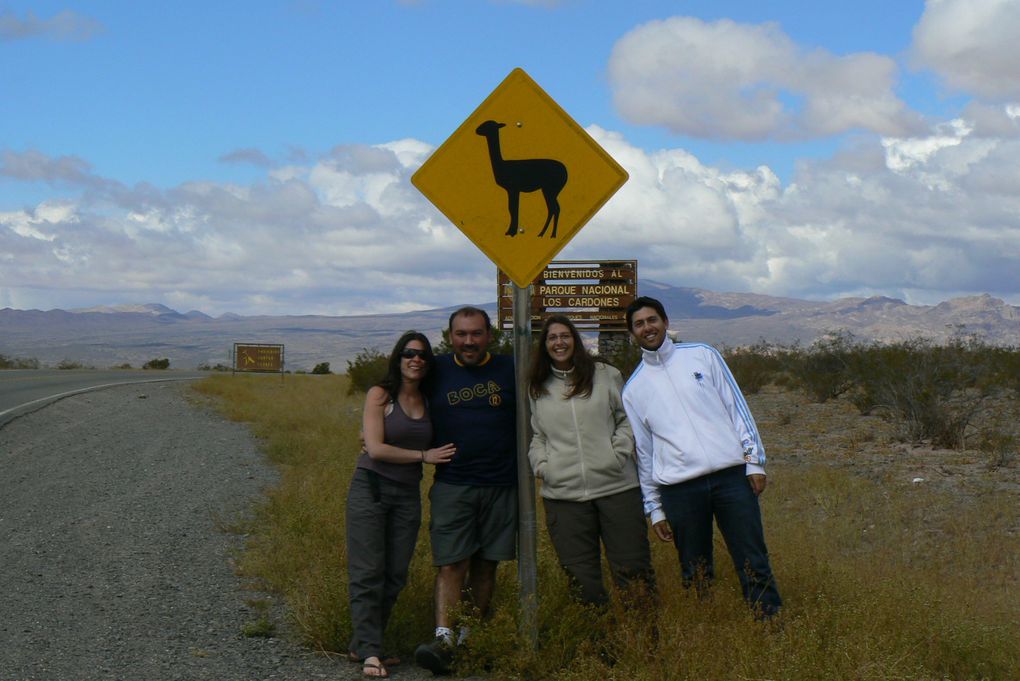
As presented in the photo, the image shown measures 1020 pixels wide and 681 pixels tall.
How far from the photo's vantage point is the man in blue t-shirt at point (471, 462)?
541 centimetres

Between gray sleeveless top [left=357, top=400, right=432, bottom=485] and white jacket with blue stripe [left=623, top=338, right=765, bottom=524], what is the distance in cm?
109

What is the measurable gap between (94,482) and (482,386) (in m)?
7.85

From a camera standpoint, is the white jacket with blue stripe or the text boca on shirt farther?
the text boca on shirt

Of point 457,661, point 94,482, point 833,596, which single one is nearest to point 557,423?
point 457,661

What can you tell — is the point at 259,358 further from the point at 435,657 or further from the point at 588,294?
the point at 435,657

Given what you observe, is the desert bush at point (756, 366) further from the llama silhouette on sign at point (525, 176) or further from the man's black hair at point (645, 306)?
the llama silhouette on sign at point (525, 176)

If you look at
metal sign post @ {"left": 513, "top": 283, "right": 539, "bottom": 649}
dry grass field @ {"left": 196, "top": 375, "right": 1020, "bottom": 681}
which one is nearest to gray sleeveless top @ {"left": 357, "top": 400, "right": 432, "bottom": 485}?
metal sign post @ {"left": 513, "top": 283, "right": 539, "bottom": 649}

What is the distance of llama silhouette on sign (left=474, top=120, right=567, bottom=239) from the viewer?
5184 millimetres

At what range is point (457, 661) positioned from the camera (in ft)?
17.2

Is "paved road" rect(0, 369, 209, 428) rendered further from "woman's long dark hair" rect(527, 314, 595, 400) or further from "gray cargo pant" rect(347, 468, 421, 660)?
"woman's long dark hair" rect(527, 314, 595, 400)

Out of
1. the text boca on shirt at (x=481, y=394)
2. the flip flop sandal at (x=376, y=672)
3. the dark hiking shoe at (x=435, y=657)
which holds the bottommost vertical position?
the flip flop sandal at (x=376, y=672)

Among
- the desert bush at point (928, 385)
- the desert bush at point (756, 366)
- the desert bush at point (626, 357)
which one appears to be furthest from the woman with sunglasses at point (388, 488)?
A: the desert bush at point (756, 366)

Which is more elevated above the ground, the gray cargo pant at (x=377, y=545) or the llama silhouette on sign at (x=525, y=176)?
the llama silhouette on sign at (x=525, y=176)

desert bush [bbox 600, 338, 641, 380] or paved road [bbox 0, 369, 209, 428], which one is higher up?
desert bush [bbox 600, 338, 641, 380]
